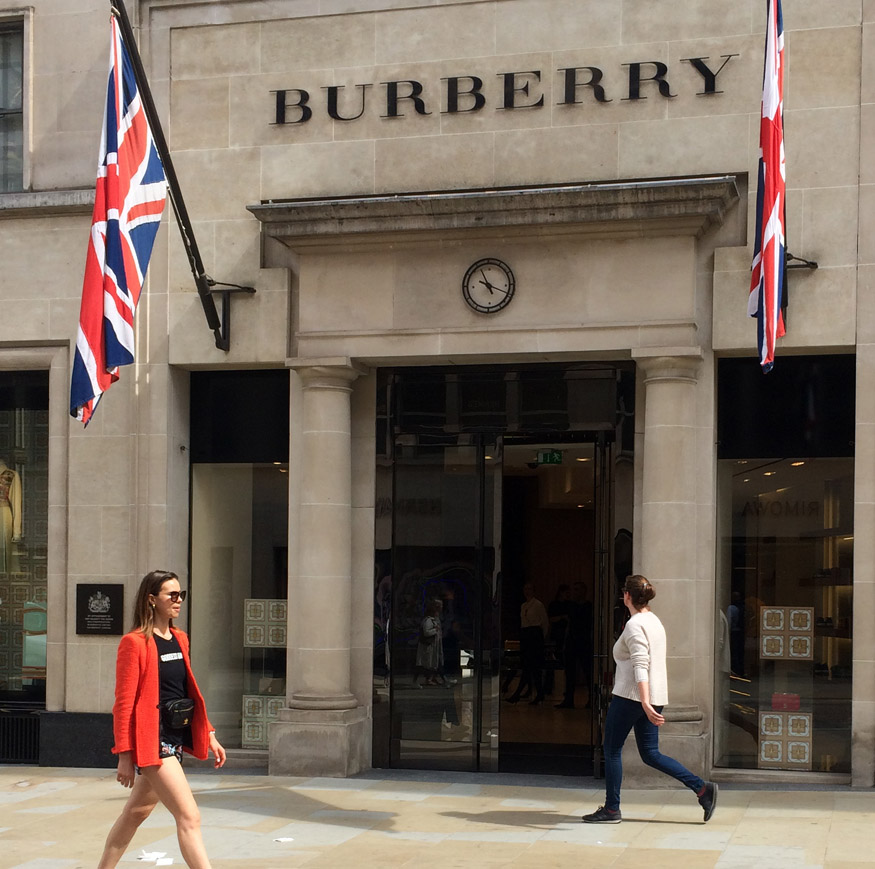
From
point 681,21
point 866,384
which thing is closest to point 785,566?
point 866,384

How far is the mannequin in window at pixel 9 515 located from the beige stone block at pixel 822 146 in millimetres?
8440

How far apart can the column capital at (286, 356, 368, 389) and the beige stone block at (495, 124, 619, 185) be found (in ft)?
7.46

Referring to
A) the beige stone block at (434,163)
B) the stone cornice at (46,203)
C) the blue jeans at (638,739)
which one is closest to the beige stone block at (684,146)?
the beige stone block at (434,163)

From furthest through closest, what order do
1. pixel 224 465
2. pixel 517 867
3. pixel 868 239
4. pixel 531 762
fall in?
pixel 224 465, pixel 531 762, pixel 868 239, pixel 517 867

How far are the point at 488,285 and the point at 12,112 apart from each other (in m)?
5.61

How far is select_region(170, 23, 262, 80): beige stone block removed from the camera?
1411 cm

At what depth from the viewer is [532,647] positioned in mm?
13750

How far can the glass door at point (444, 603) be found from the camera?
45.0ft

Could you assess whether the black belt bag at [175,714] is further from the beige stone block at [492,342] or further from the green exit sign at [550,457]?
the green exit sign at [550,457]

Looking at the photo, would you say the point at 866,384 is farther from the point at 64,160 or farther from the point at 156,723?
the point at 64,160

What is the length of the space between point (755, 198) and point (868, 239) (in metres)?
1.06

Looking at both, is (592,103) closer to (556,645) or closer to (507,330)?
(507,330)

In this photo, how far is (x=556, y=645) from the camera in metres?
13.7

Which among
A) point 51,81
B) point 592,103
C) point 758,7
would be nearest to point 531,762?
point 592,103
